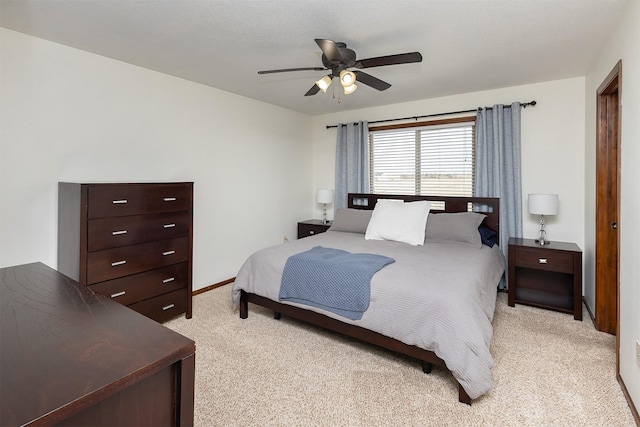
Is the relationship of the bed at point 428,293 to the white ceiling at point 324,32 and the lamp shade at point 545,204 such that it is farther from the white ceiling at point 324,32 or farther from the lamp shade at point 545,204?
the white ceiling at point 324,32

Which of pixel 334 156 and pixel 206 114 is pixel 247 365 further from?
pixel 334 156

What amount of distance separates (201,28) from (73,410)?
98.5 inches

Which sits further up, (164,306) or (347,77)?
(347,77)

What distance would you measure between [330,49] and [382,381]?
2.17 metres

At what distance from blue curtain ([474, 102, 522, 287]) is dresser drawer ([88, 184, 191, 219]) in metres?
3.25

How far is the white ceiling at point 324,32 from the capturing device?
7.00 ft

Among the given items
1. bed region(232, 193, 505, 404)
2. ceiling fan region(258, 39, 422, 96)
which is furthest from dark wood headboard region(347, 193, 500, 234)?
ceiling fan region(258, 39, 422, 96)

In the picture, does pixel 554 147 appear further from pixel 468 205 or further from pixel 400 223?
pixel 400 223

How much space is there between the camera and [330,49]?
221cm

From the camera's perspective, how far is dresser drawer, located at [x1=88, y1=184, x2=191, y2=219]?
2.47 m

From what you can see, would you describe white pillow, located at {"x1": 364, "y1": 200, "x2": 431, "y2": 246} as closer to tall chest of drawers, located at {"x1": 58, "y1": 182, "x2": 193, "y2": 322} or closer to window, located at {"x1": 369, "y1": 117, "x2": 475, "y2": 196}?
window, located at {"x1": 369, "y1": 117, "x2": 475, "y2": 196}

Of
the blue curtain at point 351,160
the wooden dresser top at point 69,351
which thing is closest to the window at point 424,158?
the blue curtain at point 351,160

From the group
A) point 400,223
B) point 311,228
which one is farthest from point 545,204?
point 311,228

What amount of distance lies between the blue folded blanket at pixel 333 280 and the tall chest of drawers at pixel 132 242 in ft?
3.47
